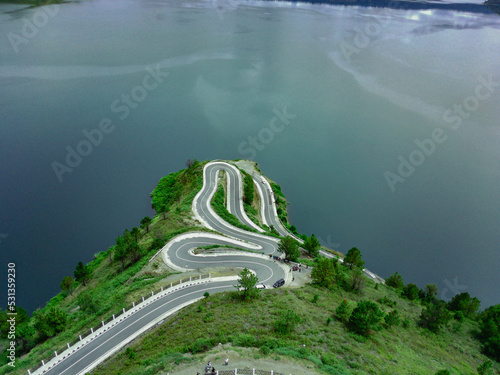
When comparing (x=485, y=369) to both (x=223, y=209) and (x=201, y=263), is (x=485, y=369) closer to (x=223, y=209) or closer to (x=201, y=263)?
(x=201, y=263)

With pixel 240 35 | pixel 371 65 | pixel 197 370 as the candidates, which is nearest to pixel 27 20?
pixel 240 35

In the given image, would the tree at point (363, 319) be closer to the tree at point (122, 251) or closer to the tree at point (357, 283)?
the tree at point (357, 283)

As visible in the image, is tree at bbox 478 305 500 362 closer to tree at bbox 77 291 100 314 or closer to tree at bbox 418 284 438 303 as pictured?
tree at bbox 418 284 438 303

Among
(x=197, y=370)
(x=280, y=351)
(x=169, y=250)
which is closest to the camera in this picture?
(x=197, y=370)

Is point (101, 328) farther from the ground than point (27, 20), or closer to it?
closer to it

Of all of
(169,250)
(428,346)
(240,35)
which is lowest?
(428,346)

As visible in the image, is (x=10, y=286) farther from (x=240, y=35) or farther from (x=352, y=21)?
(x=352, y=21)
